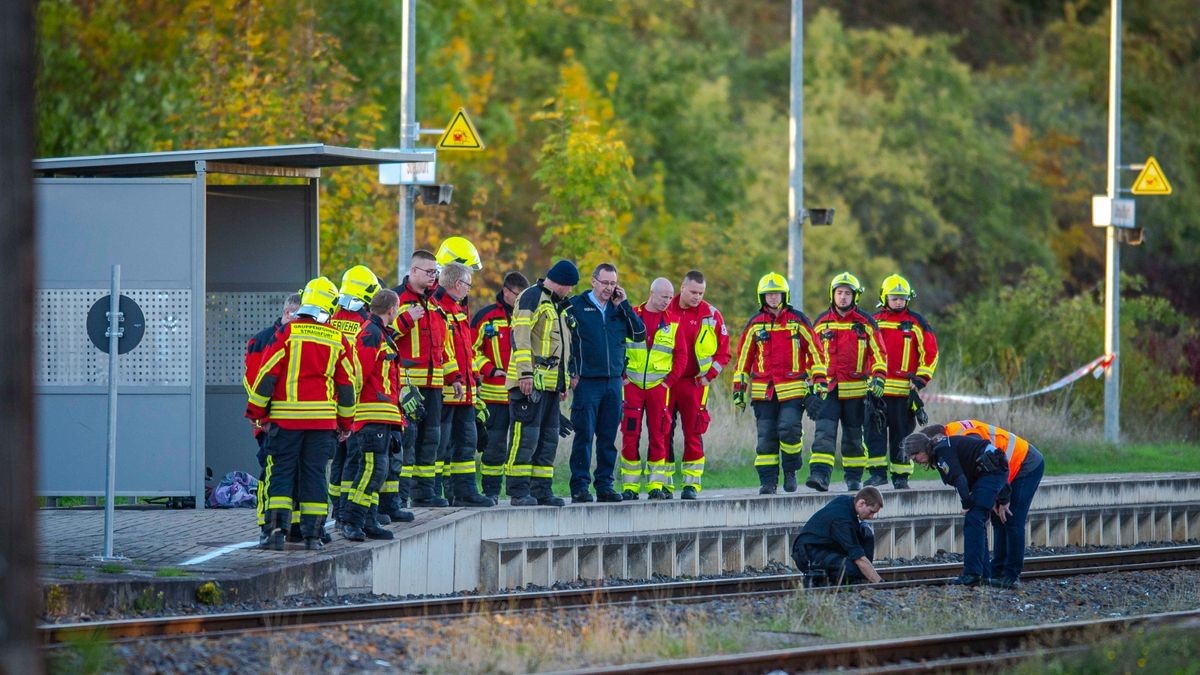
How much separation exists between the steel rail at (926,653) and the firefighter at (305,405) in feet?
13.8

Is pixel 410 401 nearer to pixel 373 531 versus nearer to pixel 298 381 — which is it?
pixel 373 531

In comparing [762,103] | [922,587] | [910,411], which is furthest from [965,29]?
[922,587]

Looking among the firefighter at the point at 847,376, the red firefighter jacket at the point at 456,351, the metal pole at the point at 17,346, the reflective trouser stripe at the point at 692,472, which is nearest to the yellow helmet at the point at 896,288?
the firefighter at the point at 847,376

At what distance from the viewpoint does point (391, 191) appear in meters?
33.0

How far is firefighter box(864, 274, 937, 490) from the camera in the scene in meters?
19.5

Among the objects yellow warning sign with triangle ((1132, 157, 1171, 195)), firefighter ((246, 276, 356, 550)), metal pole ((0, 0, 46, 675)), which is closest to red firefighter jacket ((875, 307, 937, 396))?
firefighter ((246, 276, 356, 550))

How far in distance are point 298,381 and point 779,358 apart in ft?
20.5

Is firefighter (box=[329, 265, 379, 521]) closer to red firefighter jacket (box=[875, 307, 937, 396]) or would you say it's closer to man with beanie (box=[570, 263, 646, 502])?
man with beanie (box=[570, 263, 646, 502])

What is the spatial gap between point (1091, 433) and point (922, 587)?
1414cm

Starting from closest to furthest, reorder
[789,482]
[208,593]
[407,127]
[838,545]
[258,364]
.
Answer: [208,593], [258,364], [838,545], [789,482], [407,127]

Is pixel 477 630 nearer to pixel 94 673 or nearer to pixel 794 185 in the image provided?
pixel 94 673

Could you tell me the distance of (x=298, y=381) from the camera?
1373 cm

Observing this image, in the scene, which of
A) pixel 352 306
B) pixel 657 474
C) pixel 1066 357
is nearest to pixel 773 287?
pixel 657 474

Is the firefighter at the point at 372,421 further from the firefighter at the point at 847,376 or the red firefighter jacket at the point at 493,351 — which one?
the firefighter at the point at 847,376
